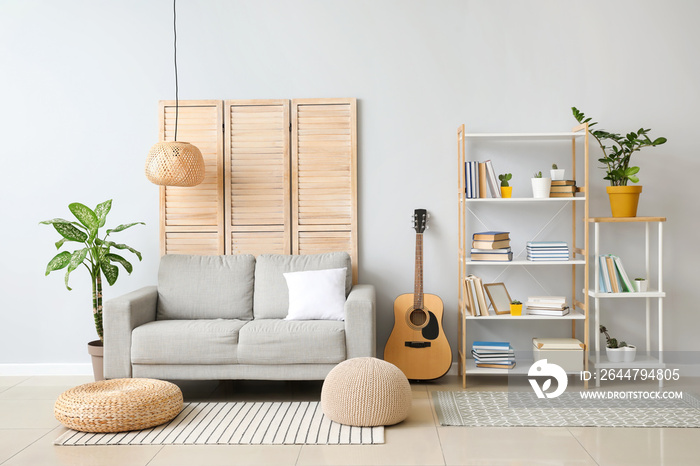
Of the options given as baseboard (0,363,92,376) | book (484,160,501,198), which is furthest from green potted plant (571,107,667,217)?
baseboard (0,363,92,376)

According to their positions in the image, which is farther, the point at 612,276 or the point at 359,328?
the point at 612,276

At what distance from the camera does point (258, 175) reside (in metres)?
4.61

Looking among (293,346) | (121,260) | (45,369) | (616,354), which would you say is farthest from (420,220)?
(45,369)

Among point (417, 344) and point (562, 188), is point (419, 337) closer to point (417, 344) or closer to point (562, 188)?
point (417, 344)

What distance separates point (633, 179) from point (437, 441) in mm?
2196

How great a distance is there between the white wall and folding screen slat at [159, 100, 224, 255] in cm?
10

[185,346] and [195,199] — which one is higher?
[195,199]

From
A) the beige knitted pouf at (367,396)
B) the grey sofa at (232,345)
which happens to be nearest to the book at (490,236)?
the grey sofa at (232,345)

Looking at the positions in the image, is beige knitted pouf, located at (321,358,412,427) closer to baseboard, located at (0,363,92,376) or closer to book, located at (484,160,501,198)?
book, located at (484,160,501,198)

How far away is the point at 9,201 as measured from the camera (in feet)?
15.4

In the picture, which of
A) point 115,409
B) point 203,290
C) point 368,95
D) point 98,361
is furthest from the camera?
point 368,95

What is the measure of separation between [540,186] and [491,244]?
49cm

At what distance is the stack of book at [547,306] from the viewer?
13.8 ft

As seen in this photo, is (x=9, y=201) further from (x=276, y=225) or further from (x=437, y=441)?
(x=437, y=441)
